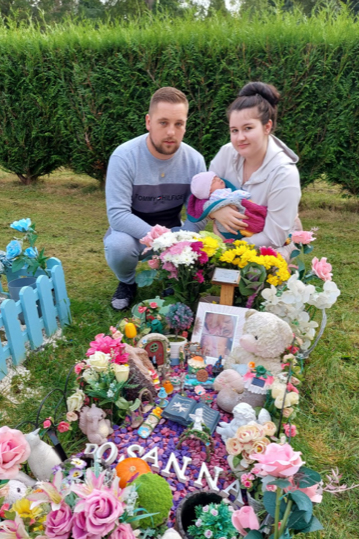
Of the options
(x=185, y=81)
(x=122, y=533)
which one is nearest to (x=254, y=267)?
(x=122, y=533)

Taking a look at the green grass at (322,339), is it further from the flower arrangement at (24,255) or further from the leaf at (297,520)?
the leaf at (297,520)

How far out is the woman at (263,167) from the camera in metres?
2.59

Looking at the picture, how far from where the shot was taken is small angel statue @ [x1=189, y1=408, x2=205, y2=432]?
1792mm

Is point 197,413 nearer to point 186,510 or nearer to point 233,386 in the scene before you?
point 233,386

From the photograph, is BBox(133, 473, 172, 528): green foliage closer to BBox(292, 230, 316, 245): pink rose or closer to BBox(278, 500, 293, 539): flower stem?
BBox(278, 500, 293, 539): flower stem

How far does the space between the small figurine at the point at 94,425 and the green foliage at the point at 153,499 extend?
417 millimetres

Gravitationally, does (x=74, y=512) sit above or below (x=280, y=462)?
below

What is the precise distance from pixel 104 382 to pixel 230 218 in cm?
137

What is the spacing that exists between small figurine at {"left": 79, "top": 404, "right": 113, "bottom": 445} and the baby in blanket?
1.48 metres

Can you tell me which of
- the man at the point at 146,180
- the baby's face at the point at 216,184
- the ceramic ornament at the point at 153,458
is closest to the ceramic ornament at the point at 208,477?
the ceramic ornament at the point at 153,458

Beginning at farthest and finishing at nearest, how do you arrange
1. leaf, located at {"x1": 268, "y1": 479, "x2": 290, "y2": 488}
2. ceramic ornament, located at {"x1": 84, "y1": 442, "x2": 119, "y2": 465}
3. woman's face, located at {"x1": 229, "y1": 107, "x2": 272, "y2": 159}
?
1. woman's face, located at {"x1": 229, "y1": 107, "x2": 272, "y2": 159}
2. ceramic ornament, located at {"x1": 84, "y1": 442, "x2": 119, "y2": 465}
3. leaf, located at {"x1": 268, "y1": 479, "x2": 290, "y2": 488}

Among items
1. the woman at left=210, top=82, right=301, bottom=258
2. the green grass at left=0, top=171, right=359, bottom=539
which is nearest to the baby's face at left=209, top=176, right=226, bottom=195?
the woman at left=210, top=82, right=301, bottom=258

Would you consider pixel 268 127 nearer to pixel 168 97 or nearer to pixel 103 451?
pixel 168 97

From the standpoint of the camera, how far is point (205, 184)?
2805 millimetres
